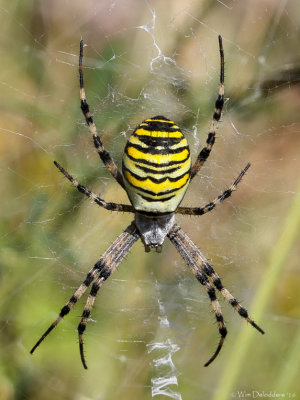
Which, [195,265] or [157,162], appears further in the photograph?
[195,265]

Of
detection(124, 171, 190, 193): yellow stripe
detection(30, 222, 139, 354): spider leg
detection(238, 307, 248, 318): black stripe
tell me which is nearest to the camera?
detection(124, 171, 190, 193): yellow stripe

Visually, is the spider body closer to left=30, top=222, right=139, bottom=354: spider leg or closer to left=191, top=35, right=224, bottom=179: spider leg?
left=191, top=35, right=224, bottom=179: spider leg

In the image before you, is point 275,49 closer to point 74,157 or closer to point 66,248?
point 74,157

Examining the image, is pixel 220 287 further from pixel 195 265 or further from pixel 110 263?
pixel 110 263

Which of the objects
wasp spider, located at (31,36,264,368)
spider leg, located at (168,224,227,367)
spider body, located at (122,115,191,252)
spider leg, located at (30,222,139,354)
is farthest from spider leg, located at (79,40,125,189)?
spider leg, located at (168,224,227,367)

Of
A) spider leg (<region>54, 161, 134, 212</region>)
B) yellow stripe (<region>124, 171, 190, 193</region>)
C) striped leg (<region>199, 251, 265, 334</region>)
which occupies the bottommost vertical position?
striped leg (<region>199, 251, 265, 334</region>)

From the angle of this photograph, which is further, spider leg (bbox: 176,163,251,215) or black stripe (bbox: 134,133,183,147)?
spider leg (bbox: 176,163,251,215)

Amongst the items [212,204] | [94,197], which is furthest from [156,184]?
[212,204]

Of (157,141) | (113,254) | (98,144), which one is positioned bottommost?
(113,254)
